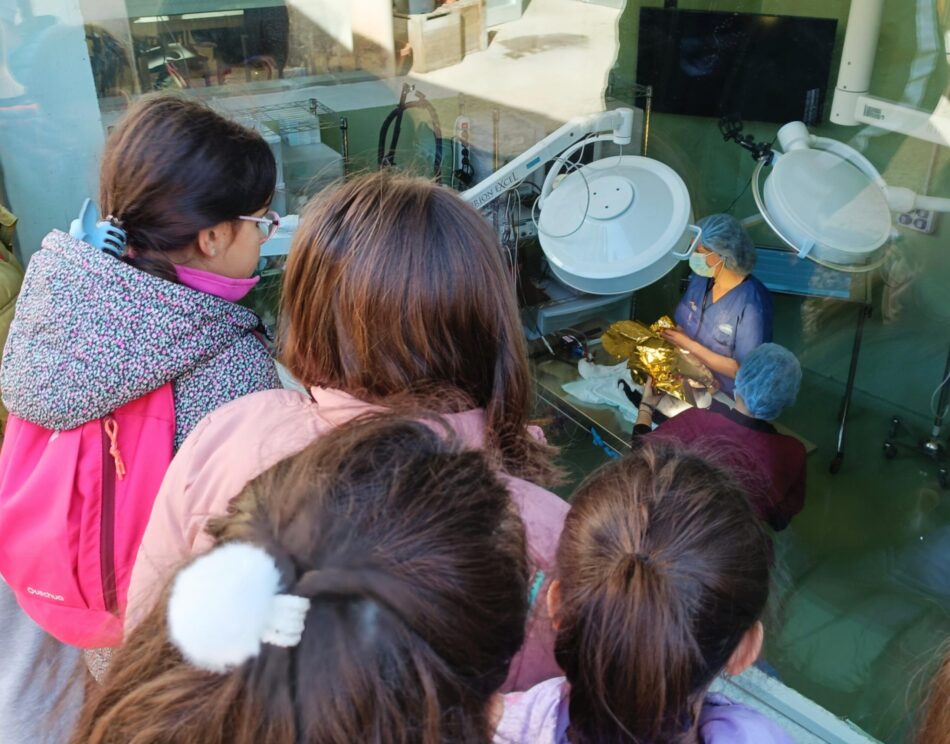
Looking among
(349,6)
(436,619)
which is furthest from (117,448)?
(349,6)

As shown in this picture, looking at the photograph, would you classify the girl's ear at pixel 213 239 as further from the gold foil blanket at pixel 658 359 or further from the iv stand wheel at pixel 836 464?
the iv stand wheel at pixel 836 464

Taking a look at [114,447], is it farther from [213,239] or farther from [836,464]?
[836,464]

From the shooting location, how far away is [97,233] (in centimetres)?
113

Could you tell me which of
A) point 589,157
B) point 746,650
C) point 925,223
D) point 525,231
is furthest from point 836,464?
point 746,650

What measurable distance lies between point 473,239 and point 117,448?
536mm

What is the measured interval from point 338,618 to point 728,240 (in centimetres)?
215

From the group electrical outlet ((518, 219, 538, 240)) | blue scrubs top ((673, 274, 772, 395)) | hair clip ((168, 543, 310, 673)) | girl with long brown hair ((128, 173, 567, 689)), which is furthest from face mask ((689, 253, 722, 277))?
hair clip ((168, 543, 310, 673))

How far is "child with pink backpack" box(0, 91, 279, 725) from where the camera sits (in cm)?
108

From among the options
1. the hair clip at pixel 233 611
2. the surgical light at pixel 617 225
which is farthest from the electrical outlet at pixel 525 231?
the hair clip at pixel 233 611

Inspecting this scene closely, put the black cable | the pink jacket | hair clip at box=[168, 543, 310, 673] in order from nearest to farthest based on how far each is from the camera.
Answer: hair clip at box=[168, 543, 310, 673]
the pink jacket
the black cable

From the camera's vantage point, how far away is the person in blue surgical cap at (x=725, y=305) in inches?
98.6

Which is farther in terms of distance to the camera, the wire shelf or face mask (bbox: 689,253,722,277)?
the wire shelf

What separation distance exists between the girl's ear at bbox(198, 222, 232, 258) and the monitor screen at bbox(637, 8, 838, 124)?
2545 millimetres

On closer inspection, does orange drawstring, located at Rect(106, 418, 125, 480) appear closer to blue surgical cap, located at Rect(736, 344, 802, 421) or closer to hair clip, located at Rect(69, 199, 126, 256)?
hair clip, located at Rect(69, 199, 126, 256)
